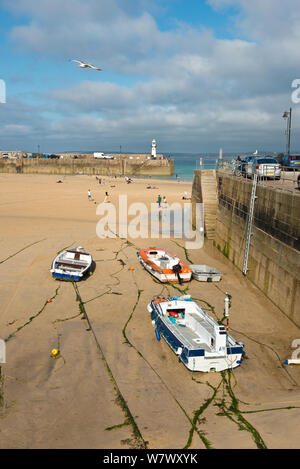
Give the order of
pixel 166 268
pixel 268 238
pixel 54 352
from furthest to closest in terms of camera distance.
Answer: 1. pixel 166 268
2. pixel 268 238
3. pixel 54 352

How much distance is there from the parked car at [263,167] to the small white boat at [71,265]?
10.4m

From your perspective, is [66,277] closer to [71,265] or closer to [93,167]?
[71,265]

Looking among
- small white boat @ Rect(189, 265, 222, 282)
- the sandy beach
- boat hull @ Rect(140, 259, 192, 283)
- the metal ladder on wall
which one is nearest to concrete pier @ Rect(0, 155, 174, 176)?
the sandy beach

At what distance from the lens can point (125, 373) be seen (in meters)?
9.96

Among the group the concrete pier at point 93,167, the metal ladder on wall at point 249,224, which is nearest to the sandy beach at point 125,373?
the metal ladder on wall at point 249,224

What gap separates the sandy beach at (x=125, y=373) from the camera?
24.3ft

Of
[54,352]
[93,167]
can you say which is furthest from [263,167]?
[93,167]

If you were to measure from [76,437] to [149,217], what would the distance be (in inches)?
1014

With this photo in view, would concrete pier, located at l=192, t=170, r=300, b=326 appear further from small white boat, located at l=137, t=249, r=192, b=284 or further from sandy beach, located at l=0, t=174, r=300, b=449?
small white boat, located at l=137, t=249, r=192, b=284

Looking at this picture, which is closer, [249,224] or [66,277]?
[66,277]

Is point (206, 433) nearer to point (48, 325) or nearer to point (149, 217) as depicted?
point (48, 325)

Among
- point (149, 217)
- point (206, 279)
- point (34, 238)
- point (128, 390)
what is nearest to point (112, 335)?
point (128, 390)

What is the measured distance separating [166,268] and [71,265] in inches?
183

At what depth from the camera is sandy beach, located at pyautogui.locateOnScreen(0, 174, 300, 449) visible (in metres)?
7.42
